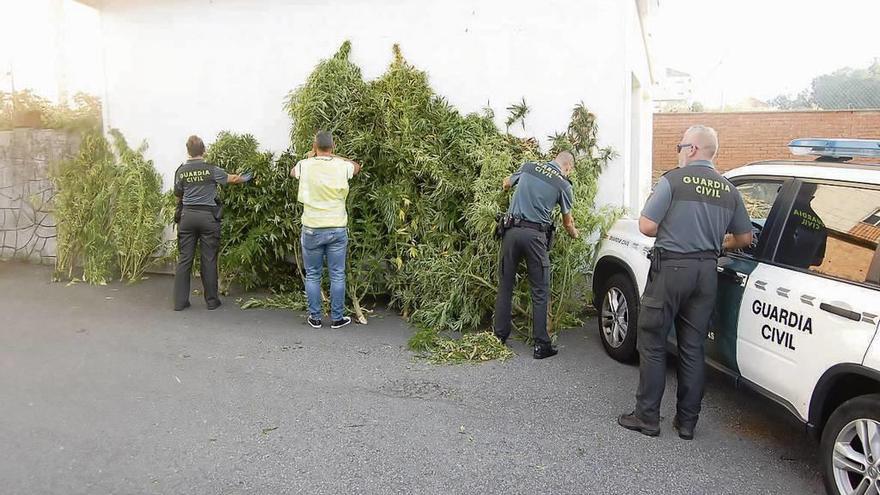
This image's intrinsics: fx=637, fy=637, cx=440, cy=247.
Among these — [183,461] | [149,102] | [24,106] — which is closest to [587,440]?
[183,461]

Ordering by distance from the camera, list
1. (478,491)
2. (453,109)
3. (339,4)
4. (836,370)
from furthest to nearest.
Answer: (339,4) → (453,109) → (478,491) → (836,370)

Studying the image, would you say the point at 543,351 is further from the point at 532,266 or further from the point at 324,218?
the point at 324,218

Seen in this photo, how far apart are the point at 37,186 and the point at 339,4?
5.64 metres

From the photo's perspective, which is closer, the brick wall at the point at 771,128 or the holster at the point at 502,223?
the holster at the point at 502,223

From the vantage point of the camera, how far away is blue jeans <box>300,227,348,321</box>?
21.4ft

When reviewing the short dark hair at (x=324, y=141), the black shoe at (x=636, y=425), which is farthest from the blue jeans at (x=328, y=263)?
the black shoe at (x=636, y=425)

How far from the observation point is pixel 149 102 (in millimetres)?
8727

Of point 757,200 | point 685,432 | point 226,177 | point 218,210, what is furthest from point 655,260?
point 218,210

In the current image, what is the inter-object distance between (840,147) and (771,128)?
11.4m

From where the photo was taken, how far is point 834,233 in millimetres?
3605

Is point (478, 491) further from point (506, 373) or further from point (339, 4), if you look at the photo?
point (339, 4)

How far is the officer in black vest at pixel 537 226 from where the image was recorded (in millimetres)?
5555

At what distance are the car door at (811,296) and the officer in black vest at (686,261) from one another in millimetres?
248

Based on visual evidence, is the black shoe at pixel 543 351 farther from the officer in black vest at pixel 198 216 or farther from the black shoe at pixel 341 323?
the officer in black vest at pixel 198 216
